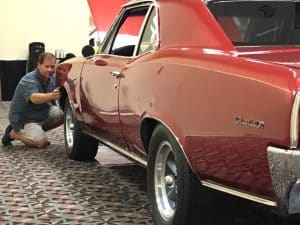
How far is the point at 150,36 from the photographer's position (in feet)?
13.3

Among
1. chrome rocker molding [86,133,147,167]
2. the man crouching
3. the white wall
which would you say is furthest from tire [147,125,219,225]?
the white wall

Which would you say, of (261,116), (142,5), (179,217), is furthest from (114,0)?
(261,116)

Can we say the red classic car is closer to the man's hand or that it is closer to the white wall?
the man's hand

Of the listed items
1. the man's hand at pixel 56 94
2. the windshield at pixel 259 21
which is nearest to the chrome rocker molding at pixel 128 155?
→ the windshield at pixel 259 21

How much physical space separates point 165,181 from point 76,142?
8.19ft

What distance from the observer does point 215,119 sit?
2.94 metres

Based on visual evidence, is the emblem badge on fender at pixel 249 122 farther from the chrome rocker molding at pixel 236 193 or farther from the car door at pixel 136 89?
the car door at pixel 136 89

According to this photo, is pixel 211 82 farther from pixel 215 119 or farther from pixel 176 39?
pixel 176 39

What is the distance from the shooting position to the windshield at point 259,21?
359cm

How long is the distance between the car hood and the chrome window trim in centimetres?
31

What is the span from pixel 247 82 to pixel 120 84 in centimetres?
166

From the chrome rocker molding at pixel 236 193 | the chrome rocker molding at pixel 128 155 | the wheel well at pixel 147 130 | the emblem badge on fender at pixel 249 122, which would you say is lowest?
the chrome rocker molding at pixel 128 155

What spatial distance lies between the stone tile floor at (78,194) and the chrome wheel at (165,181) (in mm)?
331

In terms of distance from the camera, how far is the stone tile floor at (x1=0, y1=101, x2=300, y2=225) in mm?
4117
